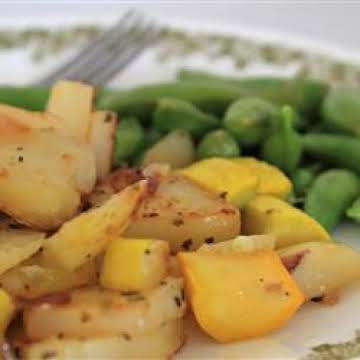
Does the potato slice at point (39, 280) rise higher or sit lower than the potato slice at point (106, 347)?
A: higher

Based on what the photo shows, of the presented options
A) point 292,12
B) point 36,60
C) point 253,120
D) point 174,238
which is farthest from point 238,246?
point 292,12

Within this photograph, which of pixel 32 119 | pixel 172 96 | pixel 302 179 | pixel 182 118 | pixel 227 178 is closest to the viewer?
pixel 32 119

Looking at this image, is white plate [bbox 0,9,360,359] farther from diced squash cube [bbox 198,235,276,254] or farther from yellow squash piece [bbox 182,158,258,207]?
yellow squash piece [bbox 182,158,258,207]

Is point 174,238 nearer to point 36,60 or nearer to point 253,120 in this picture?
point 253,120

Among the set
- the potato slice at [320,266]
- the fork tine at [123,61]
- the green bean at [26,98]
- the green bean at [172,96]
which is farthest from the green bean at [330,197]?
the fork tine at [123,61]

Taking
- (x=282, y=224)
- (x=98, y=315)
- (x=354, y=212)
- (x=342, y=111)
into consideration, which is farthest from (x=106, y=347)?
(x=342, y=111)

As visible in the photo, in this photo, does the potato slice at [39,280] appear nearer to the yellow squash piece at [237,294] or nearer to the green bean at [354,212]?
the yellow squash piece at [237,294]

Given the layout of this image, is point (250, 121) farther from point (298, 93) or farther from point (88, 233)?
point (88, 233)
